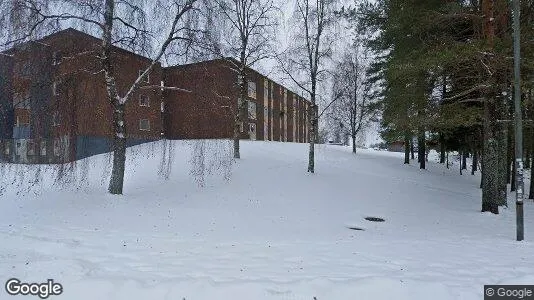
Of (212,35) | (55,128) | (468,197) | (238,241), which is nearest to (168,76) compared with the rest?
(212,35)

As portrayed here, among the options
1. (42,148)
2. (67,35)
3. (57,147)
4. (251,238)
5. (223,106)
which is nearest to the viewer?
(251,238)

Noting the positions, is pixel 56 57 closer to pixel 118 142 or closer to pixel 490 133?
pixel 118 142

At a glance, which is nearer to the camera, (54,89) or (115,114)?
(54,89)

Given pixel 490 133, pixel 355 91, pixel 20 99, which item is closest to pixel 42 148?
pixel 20 99

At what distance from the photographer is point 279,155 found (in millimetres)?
24000

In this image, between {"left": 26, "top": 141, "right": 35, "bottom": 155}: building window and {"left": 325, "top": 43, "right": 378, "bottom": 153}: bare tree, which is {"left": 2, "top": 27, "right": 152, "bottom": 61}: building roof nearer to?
{"left": 26, "top": 141, "right": 35, "bottom": 155}: building window

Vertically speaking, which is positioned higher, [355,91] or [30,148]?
[355,91]

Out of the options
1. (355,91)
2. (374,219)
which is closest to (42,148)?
(374,219)

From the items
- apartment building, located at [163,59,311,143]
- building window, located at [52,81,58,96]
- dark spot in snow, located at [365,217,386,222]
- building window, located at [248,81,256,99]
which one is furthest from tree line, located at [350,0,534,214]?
Result: building window, located at [248,81,256,99]

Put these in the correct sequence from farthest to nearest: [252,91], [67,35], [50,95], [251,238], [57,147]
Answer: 1. [252,91]
2. [57,147]
3. [67,35]
4. [50,95]
5. [251,238]

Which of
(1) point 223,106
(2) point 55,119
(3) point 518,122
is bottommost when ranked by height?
(3) point 518,122

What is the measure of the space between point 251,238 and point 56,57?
8.29m

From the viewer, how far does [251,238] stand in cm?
880

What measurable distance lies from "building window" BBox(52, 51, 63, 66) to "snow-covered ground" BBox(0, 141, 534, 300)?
11.8 feet
